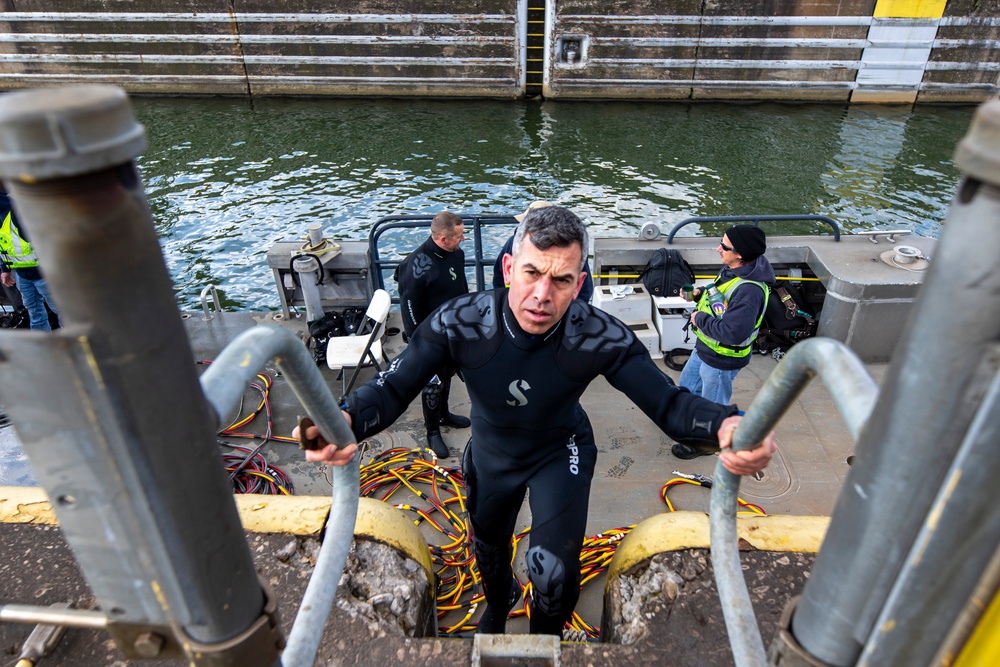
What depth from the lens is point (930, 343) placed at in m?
0.64

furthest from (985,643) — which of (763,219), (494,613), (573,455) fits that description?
Result: (763,219)

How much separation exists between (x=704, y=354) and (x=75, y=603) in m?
3.97

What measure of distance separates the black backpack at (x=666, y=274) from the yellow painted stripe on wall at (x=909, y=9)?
713 inches

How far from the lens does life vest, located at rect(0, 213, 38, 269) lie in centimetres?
561

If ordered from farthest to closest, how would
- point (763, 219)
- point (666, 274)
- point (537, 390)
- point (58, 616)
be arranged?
point (666, 274)
point (763, 219)
point (537, 390)
point (58, 616)

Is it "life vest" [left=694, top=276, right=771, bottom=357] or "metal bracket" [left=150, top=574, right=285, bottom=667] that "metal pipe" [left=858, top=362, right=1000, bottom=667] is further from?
"life vest" [left=694, top=276, right=771, bottom=357]

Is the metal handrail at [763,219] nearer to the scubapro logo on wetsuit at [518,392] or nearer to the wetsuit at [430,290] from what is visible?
the wetsuit at [430,290]

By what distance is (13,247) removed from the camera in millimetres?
5695

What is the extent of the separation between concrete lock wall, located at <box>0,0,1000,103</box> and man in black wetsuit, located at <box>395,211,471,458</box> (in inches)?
678

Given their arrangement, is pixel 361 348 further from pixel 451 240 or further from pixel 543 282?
pixel 543 282

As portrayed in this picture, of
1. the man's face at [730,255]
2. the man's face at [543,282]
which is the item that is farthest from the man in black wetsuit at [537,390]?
the man's face at [730,255]

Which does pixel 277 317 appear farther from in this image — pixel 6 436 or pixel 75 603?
pixel 75 603

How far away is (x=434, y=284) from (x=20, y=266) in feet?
13.9

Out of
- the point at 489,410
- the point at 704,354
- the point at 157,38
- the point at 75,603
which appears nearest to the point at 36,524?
the point at 75,603
